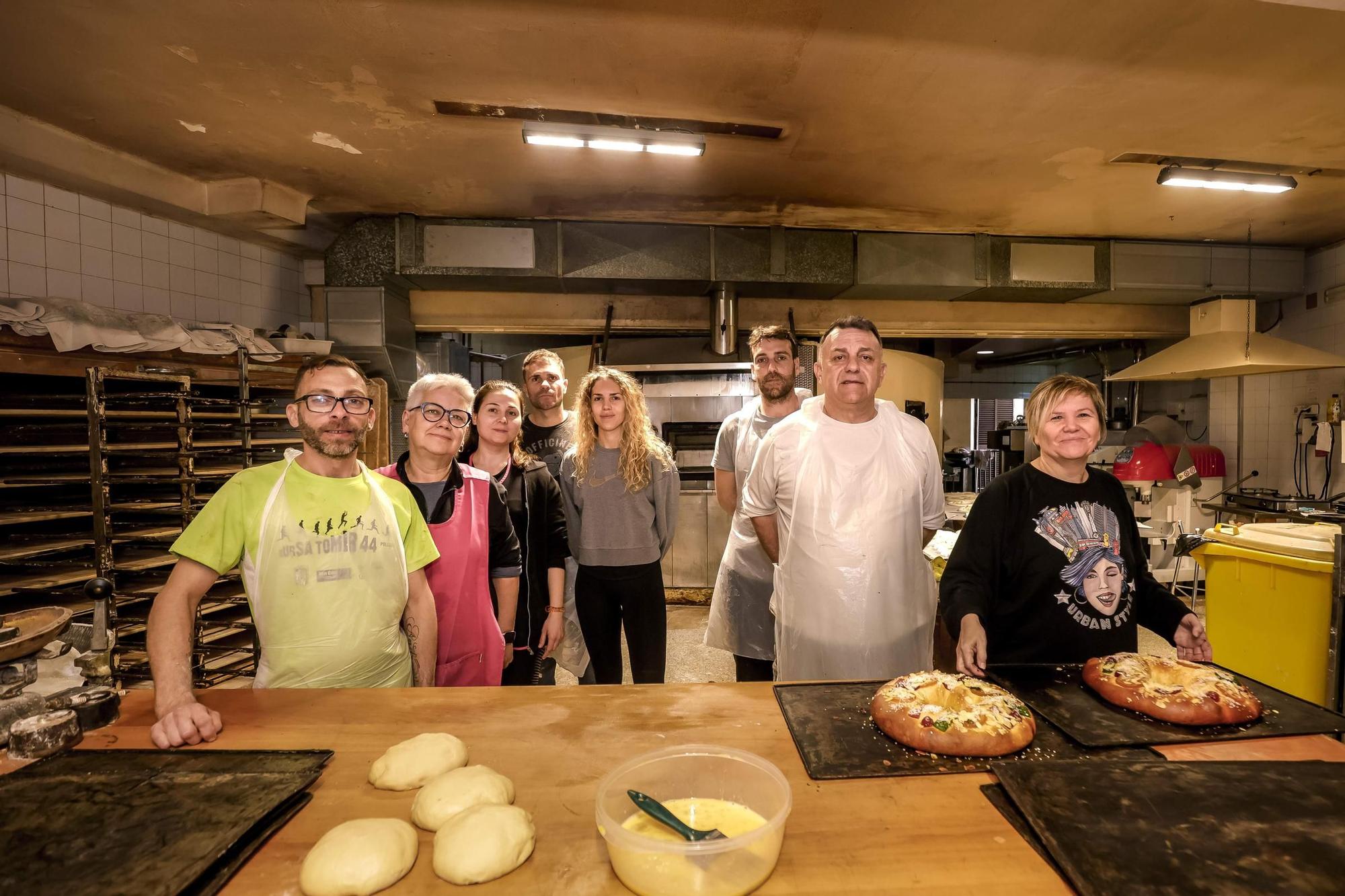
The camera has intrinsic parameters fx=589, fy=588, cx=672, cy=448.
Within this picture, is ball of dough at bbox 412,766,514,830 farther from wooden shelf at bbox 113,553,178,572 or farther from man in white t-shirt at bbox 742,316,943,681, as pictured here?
wooden shelf at bbox 113,553,178,572

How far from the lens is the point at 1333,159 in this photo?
347cm

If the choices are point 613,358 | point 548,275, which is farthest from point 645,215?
Result: point 613,358

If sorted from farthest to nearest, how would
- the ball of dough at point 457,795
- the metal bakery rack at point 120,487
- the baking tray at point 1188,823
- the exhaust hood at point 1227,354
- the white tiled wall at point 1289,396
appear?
1. the white tiled wall at point 1289,396
2. the exhaust hood at point 1227,354
3. the metal bakery rack at point 120,487
4. the ball of dough at point 457,795
5. the baking tray at point 1188,823

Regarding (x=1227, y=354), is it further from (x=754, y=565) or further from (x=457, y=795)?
(x=457, y=795)

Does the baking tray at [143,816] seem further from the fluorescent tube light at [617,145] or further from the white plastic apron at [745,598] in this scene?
the fluorescent tube light at [617,145]

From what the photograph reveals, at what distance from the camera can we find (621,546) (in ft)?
8.09

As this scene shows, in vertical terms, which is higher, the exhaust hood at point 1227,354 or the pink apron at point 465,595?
the exhaust hood at point 1227,354

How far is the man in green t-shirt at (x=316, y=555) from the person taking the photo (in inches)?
54.5

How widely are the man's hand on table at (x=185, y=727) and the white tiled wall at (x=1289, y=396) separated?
6.82 m

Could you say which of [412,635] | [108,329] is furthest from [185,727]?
[108,329]

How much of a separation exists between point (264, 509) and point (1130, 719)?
1.95 meters

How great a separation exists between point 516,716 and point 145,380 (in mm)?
3148

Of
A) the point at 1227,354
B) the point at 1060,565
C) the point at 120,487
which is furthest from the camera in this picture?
the point at 1227,354

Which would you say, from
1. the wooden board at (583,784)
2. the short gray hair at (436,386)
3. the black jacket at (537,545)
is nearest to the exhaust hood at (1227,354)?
the black jacket at (537,545)
